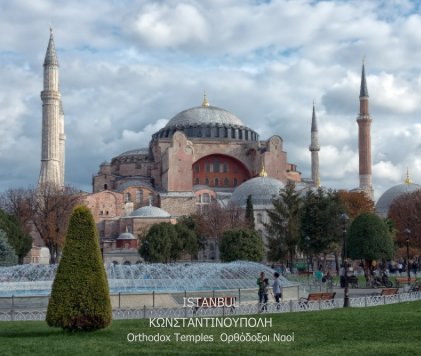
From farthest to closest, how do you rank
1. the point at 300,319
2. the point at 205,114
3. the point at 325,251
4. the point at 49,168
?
the point at 205,114, the point at 49,168, the point at 325,251, the point at 300,319

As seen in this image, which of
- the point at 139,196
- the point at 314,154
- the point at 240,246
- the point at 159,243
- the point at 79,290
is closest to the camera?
the point at 79,290

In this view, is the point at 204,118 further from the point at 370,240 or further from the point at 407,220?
the point at 370,240

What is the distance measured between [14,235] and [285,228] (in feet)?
42.8

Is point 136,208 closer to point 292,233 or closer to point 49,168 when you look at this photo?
point 49,168

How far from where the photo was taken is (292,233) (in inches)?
1369

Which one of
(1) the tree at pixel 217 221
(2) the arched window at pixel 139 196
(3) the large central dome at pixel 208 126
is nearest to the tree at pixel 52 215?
(1) the tree at pixel 217 221

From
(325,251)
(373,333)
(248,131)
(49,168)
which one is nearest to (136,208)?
(49,168)

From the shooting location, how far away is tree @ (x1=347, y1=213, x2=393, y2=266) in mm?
25656

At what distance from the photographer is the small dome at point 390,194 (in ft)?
196

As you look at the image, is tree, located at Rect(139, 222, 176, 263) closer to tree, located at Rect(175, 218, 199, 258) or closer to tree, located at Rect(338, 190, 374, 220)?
tree, located at Rect(175, 218, 199, 258)

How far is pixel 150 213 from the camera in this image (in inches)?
1941

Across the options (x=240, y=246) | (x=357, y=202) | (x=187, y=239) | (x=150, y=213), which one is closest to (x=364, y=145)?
(x=357, y=202)

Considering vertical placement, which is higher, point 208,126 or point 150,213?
point 208,126

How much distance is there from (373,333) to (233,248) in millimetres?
24516
